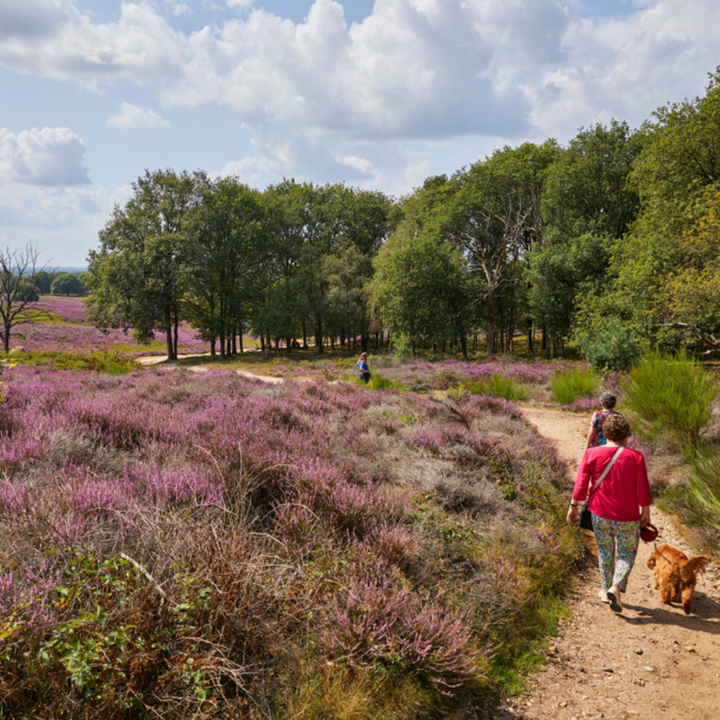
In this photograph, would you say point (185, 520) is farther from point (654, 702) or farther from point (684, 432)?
point (684, 432)

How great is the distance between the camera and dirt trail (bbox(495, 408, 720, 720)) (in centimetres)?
299

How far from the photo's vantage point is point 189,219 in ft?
104

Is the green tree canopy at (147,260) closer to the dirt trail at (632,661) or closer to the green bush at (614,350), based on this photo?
the green bush at (614,350)

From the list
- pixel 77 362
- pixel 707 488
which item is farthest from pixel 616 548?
pixel 77 362

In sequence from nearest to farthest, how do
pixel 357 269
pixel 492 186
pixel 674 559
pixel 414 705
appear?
pixel 414 705 < pixel 674 559 < pixel 492 186 < pixel 357 269

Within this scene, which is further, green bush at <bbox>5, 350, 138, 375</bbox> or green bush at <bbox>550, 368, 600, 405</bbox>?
green bush at <bbox>5, 350, 138, 375</bbox>

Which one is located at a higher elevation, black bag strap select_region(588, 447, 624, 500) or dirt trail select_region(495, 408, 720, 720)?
black bag strap select_region(588, 447, 624, 500)

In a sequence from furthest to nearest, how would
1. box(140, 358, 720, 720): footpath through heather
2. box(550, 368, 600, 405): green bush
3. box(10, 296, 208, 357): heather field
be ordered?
1. box(10, 296, 208, 357): heather field
2. box(550, 368, 600, 405): green bush
3. box(140, 358, 720, 720): footpath through heather

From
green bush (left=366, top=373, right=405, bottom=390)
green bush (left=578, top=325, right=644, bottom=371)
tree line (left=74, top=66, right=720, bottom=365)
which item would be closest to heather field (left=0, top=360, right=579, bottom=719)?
green bush (left=366, top=373, right=405, bottom=390)

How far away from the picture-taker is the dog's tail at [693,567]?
4.09 metres

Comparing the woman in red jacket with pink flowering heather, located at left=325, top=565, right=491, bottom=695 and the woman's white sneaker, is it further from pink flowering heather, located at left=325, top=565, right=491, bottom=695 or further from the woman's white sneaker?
pink flowering heather, located at left=325, top=565, right=491, bottom=695

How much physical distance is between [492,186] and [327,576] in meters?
33.6

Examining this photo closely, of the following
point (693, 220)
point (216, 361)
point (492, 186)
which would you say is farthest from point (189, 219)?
point (693, 220)

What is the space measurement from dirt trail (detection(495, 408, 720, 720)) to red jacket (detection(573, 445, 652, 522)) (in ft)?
3.20
